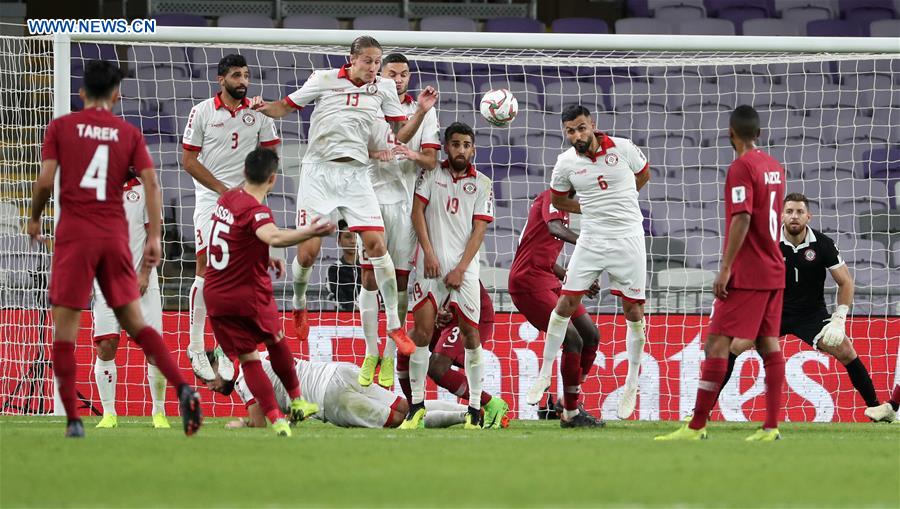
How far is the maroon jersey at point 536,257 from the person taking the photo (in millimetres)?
10328

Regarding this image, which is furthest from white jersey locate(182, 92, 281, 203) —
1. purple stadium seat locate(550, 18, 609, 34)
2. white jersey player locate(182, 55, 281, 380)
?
purple stadium seat locate(550, 18, 609, 34)

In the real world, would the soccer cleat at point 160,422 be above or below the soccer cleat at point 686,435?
below

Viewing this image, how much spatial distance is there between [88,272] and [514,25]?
10768mm

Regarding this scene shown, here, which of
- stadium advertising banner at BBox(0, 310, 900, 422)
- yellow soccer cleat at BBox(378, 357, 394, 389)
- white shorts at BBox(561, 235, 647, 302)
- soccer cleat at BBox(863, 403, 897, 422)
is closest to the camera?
yellow soccer cleat at BBox(378, 357, 394, 389)

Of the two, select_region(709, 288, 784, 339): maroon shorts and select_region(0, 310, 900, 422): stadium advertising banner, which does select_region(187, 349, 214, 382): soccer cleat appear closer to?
select_region(0, 310, 900, 422): stadium advertising banner

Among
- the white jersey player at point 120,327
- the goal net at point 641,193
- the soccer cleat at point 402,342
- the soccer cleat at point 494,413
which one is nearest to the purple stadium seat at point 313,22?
the goal net at point 641,193

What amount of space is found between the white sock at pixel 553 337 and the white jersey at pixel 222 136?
255cm

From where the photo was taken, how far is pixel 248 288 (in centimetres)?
748

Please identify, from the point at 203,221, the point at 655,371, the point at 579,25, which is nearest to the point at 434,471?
the point at 203,221

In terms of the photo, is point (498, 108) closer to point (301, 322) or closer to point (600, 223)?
point (600, 223)

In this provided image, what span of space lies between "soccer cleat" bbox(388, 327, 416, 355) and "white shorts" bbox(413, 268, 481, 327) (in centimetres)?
60

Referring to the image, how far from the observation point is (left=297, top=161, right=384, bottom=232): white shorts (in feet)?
29.4

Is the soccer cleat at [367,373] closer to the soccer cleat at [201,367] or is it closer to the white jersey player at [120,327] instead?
the soccer cleat at [201,367]

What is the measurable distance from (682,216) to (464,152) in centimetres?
474
